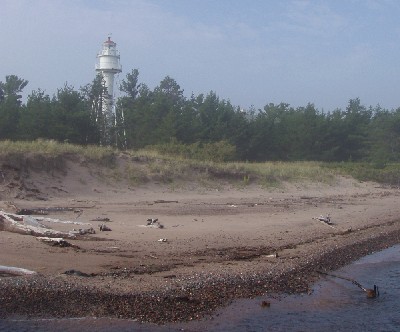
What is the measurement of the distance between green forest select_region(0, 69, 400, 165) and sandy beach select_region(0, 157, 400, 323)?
11.1 m

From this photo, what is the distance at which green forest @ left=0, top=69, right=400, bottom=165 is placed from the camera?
35344mm

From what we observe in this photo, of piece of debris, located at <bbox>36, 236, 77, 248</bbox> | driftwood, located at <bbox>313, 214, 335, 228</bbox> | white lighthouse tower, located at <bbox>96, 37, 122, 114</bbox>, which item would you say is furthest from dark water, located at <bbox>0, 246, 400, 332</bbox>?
white lighthouse tower, located at <bbox>96, 37, 122, 114</bbox>

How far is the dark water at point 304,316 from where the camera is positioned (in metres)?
8.79

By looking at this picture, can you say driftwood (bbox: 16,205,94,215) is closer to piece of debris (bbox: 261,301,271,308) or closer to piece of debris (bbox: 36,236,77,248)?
piece of debris (bbox: 36,236,77,248)

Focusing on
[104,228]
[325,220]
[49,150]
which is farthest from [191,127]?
[104,228]

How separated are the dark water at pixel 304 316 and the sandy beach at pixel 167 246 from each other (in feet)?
0.95

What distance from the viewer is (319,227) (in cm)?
1906

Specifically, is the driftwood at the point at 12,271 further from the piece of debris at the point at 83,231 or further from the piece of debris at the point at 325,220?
the piece of debris at the point at 325,220

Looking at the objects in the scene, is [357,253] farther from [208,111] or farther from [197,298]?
[208,111]

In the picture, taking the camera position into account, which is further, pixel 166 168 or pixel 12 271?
pixel 166 168

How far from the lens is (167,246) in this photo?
13.8 m

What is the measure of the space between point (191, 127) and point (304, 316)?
114 feet

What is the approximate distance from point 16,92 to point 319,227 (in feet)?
133

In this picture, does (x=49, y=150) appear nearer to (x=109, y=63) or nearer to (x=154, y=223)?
(x=154, y=223)
